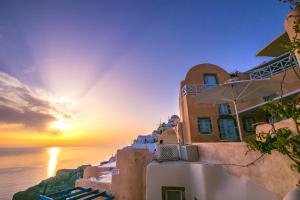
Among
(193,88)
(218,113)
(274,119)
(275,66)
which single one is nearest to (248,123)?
(218,113)

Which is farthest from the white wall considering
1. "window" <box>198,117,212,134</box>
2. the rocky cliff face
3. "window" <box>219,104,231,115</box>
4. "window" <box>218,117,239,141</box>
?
the rocky cliff face

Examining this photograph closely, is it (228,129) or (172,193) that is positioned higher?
(228,129)

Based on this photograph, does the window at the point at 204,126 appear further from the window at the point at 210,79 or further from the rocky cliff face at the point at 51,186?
the rocky cliff face at the point at 51,186

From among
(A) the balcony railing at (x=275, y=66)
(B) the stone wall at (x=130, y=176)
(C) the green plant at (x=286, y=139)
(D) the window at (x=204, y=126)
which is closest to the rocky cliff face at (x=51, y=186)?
(B) the stone wall at (x=130, y=176)

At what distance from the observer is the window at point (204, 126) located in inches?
525

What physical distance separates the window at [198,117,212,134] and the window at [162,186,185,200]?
286 inches

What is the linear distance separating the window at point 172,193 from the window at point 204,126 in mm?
7263

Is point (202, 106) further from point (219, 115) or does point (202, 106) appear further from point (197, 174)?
point (197, 174)

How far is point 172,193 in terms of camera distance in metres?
6.87

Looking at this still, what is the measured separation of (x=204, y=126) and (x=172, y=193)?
25.9 ft

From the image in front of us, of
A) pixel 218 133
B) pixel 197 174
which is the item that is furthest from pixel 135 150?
pixel 218 133

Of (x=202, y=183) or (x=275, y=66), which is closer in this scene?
(x=202, y=183)

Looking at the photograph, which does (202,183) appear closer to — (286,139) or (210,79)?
(286,139)

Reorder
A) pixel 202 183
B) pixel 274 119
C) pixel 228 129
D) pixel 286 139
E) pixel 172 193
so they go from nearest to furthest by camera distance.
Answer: pixel 286 139, pixel 202 183, pixel 274 119, pixel 172 193, pixel 228 129
